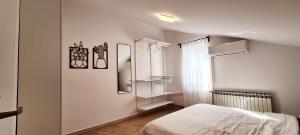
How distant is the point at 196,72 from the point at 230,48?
1.20 metres

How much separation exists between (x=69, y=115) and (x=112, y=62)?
4.82 ft

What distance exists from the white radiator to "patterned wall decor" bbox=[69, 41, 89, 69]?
328 cm

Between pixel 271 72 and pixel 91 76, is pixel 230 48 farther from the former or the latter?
pixel 91 76

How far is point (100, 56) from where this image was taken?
3.36 metres

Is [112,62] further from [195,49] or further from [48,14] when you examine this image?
[48,14]

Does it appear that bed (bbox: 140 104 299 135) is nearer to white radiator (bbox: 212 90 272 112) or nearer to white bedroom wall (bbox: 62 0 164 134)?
white radiator (bbox: 212 90 272 112)

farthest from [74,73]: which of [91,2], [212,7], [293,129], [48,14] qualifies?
[293,129]

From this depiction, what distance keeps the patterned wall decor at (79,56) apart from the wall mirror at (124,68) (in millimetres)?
847

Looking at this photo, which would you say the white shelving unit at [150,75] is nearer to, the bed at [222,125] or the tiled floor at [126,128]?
the tiled floor at [126,128]

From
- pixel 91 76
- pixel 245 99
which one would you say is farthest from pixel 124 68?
pixel 245 99

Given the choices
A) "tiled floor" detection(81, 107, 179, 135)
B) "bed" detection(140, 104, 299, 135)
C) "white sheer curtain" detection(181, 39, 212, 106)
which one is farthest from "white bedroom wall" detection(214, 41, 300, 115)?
"tiled floor" detection(81, 107, 179, 135)

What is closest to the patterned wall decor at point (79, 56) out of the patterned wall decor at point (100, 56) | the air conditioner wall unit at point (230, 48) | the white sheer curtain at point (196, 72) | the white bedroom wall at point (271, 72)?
the patterned wall decor at point (100, 56)

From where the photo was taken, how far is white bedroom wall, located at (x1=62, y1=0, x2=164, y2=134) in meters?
2.87

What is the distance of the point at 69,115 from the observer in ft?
9.30
